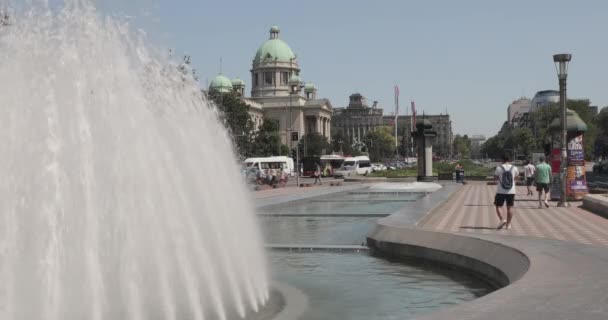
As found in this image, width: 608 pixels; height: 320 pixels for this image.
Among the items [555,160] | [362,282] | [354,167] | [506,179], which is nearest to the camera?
[362,282]

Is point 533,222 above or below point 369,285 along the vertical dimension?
above

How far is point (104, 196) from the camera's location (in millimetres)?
7305

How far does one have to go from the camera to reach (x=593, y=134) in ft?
329

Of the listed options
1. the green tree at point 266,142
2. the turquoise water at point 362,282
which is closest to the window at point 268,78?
the green tree at point 266,142

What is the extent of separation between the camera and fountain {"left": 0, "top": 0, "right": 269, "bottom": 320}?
21.9 feet

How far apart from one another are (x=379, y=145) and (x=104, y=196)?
15053cm

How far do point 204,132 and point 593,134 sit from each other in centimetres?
10005

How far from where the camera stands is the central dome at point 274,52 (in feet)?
515

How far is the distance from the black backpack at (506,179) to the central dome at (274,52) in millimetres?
143851

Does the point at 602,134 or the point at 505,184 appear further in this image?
the point at 602,134

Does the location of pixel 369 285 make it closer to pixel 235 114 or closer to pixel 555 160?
pixel 555 160

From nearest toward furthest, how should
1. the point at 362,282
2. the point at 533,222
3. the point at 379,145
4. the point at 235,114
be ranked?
1. the point at 362,282
2. the point at 533,222
3. the point at 235,114
4. the point at 379,145

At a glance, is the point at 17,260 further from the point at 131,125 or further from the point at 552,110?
the point at 552,110

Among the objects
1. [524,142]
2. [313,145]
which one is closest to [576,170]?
[524,142]
